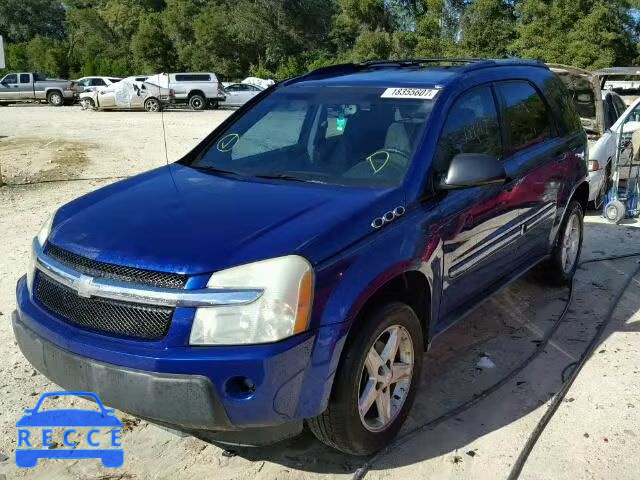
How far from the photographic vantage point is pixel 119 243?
8.98 ft

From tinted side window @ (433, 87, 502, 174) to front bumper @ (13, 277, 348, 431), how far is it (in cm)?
137

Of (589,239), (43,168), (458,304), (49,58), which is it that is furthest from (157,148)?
(49,58)

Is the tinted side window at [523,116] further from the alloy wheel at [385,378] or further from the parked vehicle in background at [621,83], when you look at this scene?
the parked vehicle in background at [621,83]

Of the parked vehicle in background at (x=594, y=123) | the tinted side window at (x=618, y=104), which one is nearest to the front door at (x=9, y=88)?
the tinted side window at (x=618, y=104)

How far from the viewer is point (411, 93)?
12.1 ft

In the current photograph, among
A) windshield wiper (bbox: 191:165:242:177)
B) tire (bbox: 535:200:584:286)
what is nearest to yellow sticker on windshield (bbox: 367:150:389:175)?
windshield wiper (bbox: 191:165:242:177)

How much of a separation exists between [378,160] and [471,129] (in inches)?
28.9

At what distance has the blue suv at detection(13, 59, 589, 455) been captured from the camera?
2506 mm

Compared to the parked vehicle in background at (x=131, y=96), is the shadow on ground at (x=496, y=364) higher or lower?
higher

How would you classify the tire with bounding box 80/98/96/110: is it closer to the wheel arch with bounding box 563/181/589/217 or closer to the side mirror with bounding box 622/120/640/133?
the side mirror with bounding box 622/120/640/133

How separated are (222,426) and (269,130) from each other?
86.3 inches

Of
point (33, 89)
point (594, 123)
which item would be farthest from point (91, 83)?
point (594, 123)

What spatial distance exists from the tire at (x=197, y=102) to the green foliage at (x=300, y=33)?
1668 cm

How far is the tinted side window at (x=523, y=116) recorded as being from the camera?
14.0 feet
